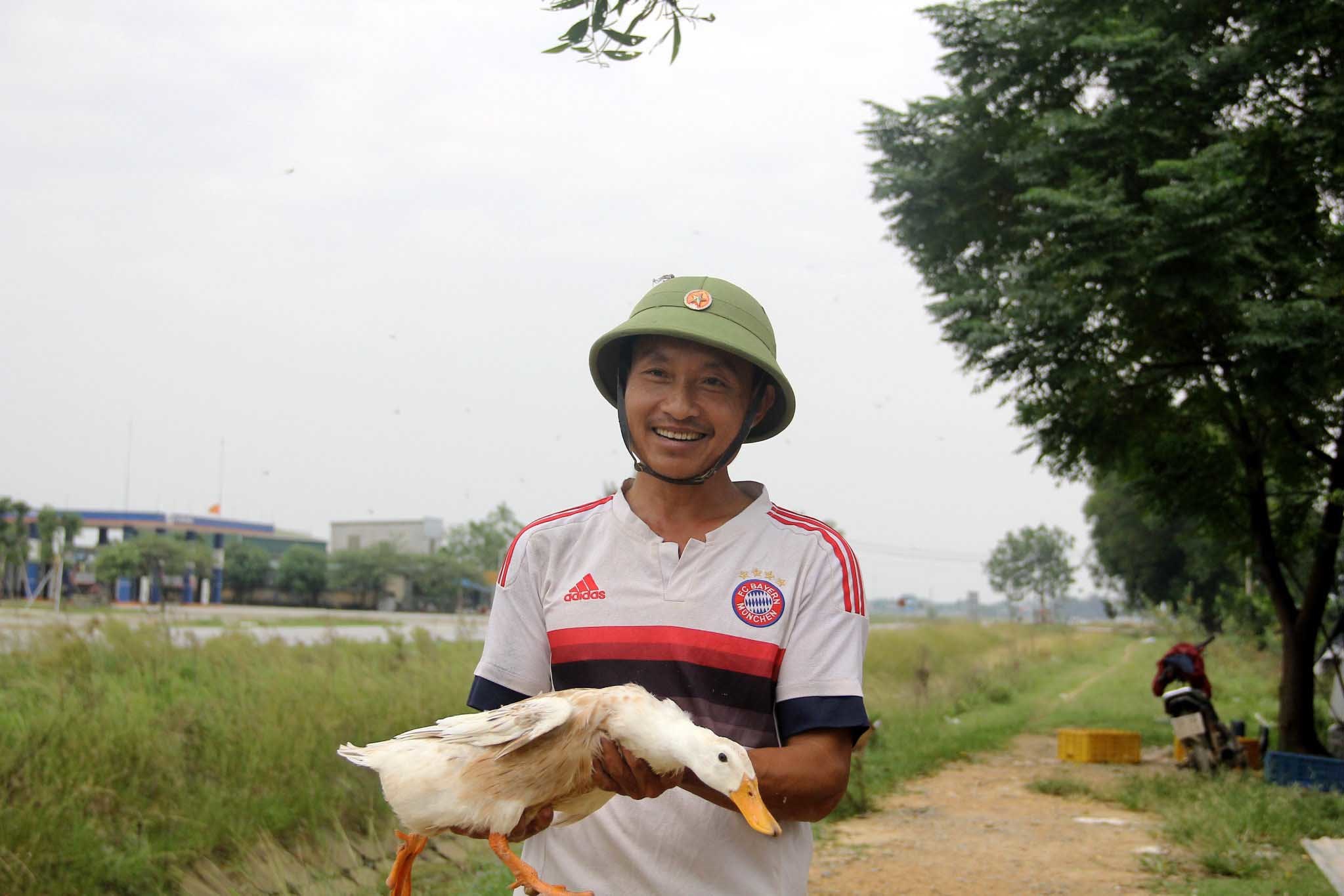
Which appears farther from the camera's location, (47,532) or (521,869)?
(47,532)

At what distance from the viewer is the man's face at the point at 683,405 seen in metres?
2.05

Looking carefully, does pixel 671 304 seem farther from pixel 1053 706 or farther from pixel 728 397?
pixel 1053 706

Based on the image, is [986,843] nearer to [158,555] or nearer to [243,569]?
[158,555]

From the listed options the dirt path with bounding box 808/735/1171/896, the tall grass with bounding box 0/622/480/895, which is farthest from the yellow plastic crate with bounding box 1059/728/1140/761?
the tall grass with bounding box 0/622/480/895

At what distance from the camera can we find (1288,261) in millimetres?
7719

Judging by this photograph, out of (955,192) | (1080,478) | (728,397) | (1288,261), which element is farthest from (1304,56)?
(728,397)

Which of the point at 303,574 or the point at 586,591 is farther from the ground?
the point at 586,591

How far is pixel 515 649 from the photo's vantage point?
201 centimetres

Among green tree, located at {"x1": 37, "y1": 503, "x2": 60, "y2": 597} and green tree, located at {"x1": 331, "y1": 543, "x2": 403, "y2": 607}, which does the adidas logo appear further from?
green tree, located at {"x1": 331, "y1": 543, "x2": 403, "y2": 607}

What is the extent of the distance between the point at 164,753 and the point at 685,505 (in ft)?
16.2

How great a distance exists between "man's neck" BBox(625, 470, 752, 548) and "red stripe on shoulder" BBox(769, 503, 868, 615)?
0.09 m

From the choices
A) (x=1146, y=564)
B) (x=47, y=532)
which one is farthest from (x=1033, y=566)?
(x=47, y=532)

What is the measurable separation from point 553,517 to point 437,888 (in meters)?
4.02

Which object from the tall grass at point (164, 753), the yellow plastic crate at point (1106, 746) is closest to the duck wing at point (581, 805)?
the tall grass at point (164, 753)
